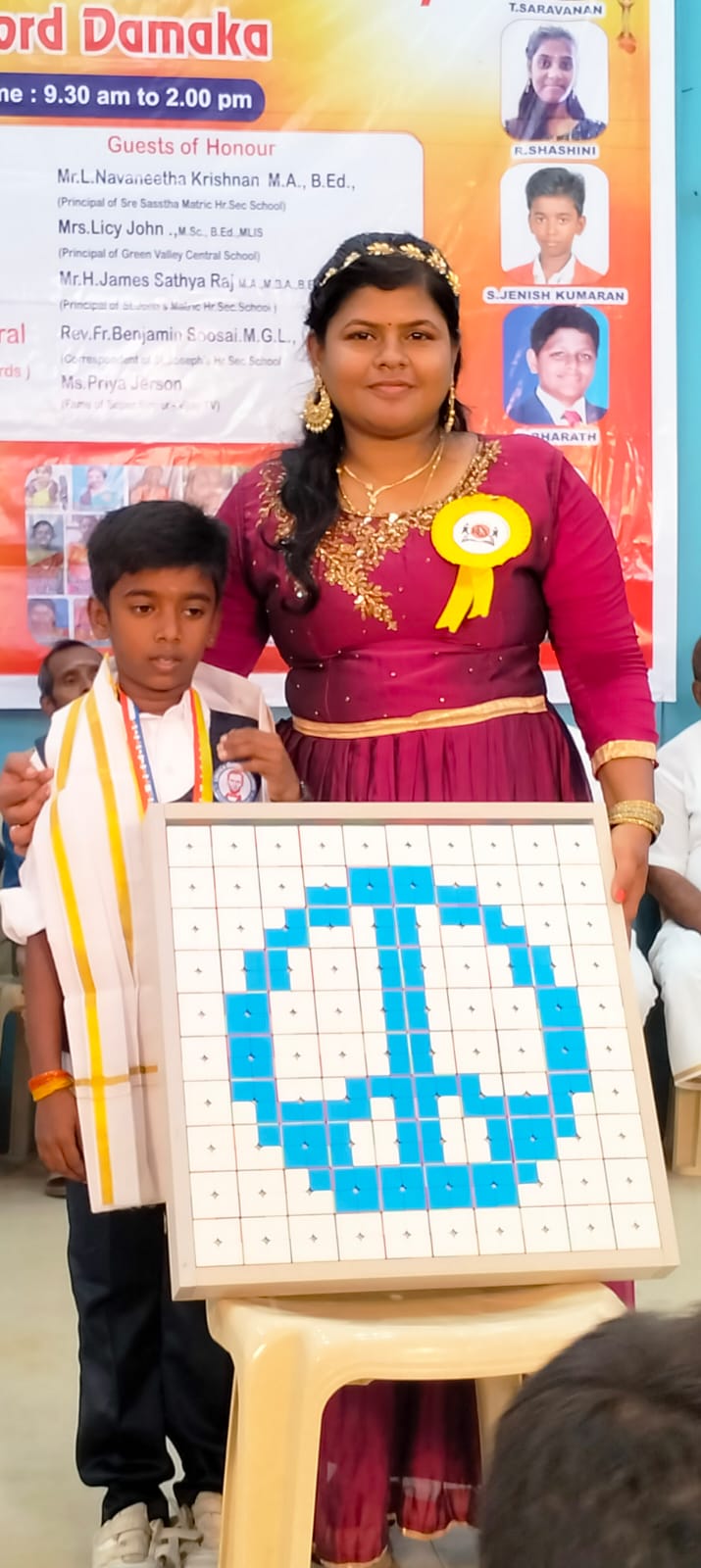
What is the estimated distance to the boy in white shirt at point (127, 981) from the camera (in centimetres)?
173

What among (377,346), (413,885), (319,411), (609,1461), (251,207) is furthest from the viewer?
(251,207)

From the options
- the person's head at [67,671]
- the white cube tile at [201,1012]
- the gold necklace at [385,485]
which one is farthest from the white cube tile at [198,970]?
the person's head at [67,671]

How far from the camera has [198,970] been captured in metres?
1.52

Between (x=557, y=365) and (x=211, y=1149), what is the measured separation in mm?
2959

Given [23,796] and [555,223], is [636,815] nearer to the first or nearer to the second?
[23,796]

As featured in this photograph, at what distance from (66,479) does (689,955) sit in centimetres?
178

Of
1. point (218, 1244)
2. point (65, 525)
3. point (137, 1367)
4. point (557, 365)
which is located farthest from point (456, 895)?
point (557, 365)

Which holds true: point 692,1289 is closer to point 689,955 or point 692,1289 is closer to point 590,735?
point 689,955

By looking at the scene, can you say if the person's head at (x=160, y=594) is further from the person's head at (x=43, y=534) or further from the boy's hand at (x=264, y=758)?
the person's head at (x=43, y=534)

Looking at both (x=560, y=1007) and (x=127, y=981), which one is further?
(x=127, y=981)

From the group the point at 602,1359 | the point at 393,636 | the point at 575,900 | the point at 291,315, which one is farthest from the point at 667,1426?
the point at 291,315

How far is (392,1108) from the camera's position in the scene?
151 centimetres

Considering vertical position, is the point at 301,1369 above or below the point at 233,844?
below

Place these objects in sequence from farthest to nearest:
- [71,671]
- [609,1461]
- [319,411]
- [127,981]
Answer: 1. [71,671]
2. [319,411]
3. [127,981]
4. [609,1461]
